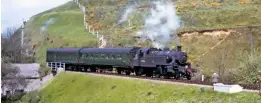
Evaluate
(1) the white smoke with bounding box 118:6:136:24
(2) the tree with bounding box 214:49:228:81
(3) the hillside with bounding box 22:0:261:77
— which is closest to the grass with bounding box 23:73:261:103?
(2) the tree with bounding box 214:49:228:81

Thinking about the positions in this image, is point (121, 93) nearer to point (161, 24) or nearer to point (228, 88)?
point (228, 88)

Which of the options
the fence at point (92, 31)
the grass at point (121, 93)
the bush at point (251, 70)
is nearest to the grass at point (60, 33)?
the fence at point (92, 31)

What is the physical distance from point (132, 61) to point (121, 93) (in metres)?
5.47

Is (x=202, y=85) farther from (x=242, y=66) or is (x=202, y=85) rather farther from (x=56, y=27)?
(x=56, y=27)

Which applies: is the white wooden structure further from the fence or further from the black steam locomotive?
the fence

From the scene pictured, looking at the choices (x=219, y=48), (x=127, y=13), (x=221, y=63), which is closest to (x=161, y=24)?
(x=219, y=48)

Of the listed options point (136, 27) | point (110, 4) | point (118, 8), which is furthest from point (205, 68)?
point (110, 4)

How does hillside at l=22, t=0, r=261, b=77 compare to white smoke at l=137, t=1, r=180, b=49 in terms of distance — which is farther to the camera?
white smoke at l=137, t=1, r=180, b=49

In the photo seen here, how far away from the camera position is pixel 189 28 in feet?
209

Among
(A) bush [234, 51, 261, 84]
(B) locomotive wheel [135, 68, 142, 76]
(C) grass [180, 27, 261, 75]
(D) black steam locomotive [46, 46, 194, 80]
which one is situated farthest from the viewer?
(C) grass [180, 27, 261, 75]

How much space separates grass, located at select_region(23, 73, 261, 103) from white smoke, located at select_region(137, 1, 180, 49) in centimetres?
922

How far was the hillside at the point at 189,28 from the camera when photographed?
146ft

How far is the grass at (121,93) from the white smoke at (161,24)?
30.2 feet

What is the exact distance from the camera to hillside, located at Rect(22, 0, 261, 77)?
1755 inches
